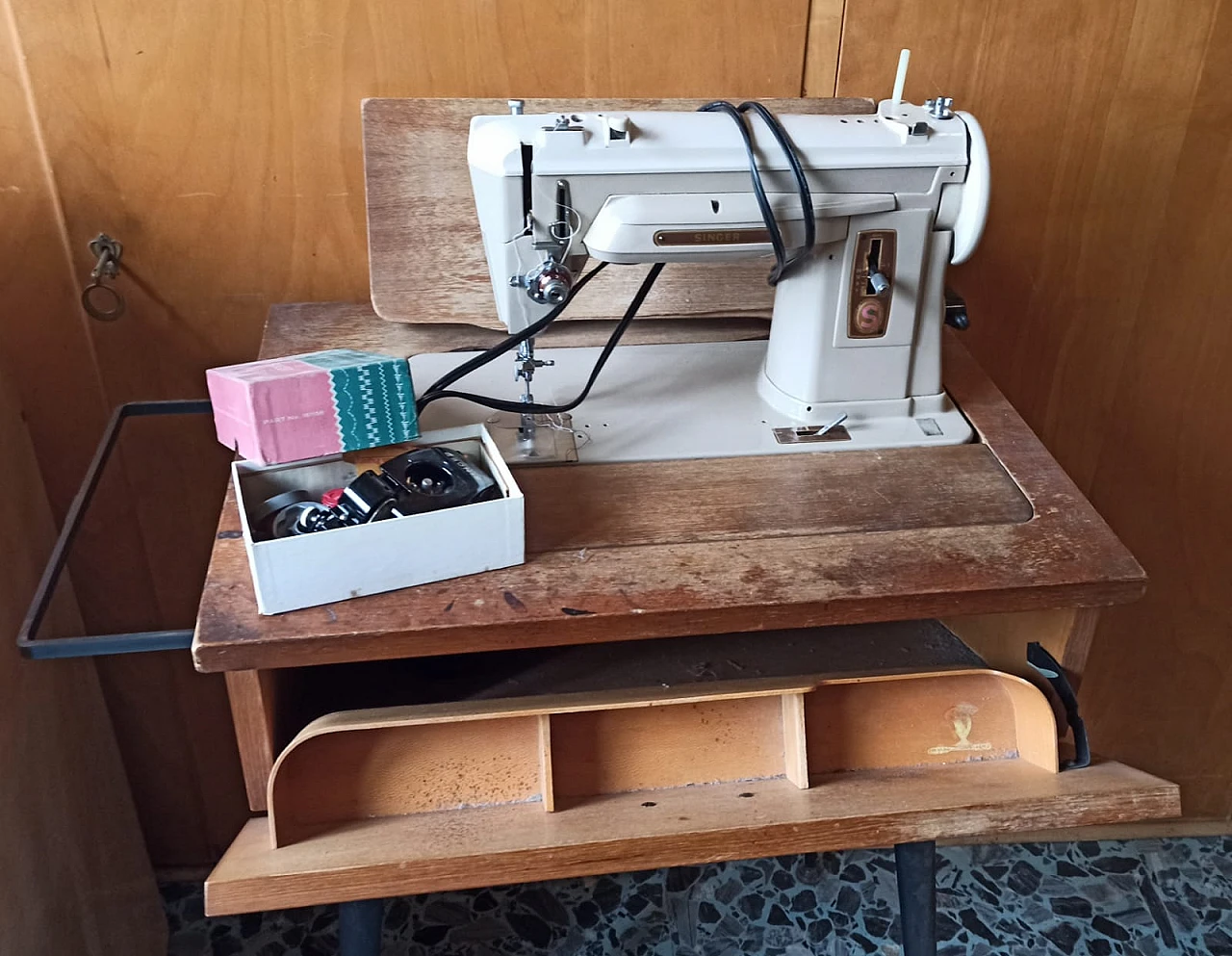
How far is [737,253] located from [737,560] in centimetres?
26

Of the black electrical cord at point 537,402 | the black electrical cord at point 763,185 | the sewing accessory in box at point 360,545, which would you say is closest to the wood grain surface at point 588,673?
the sewing accessory in box at point 360,545

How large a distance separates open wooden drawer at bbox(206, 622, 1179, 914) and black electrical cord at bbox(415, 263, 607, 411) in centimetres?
25

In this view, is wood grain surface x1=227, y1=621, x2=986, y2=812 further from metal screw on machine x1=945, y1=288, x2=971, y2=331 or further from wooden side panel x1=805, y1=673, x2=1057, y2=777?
metal screw on machine x1=945, y1=288, x2=971, y2=331

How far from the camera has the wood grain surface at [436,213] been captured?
1.07 metres

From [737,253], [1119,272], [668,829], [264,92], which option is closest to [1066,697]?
[668,829]

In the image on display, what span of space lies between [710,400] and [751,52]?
44 cm

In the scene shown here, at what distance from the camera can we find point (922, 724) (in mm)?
876

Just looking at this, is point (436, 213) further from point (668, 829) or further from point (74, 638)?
point (668, 829)

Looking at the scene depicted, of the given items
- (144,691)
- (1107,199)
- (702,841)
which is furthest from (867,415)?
(144,691)

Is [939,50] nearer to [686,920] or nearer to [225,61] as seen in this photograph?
[225,61]

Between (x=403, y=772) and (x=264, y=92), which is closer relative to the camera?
(x=403, y=772)

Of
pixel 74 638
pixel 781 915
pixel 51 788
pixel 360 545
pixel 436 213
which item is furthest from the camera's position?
pixel 781 915

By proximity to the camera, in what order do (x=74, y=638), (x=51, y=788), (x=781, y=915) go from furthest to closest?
1. (x=781, y=915)
2. (x=51, y=788)
3. (x=74, y=638)

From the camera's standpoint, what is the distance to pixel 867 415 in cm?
98
